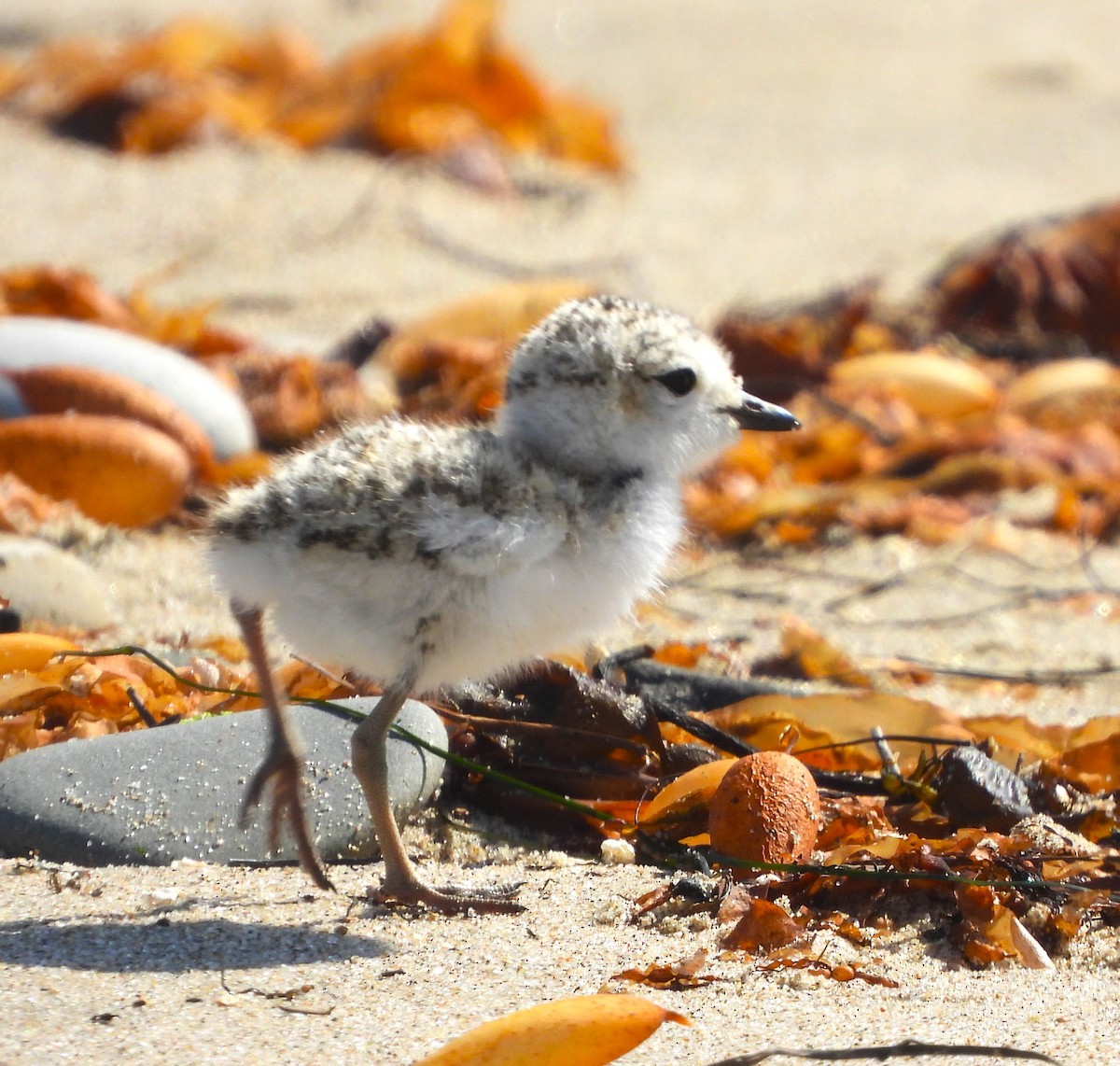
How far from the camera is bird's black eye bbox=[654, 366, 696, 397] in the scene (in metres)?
2.62

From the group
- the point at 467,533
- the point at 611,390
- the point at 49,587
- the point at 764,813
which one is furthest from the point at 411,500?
the point at 49,587

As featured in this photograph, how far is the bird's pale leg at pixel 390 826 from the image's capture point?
240cm

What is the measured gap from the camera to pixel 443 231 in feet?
24.0

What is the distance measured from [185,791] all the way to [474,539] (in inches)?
26.4

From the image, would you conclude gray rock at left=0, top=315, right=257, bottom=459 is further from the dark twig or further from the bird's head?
the bird's head

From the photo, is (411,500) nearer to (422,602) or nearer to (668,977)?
(422,602)

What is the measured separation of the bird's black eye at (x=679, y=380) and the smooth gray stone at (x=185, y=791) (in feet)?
2.29

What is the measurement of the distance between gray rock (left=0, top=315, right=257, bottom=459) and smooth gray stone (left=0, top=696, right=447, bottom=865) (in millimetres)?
1917

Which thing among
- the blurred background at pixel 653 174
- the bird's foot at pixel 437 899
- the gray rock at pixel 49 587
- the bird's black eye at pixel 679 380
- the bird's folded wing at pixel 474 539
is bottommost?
the bird's foot at pixel 437 899

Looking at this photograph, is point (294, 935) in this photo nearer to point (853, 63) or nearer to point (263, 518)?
point (263, 518)

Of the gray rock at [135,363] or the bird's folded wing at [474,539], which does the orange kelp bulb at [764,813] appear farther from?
the gray rock at [135,363]

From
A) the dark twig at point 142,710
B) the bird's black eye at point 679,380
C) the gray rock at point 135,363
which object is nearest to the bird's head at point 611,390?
the bird's black eye at point 679,380

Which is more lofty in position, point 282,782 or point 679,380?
point 679,380

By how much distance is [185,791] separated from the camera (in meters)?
2.56
